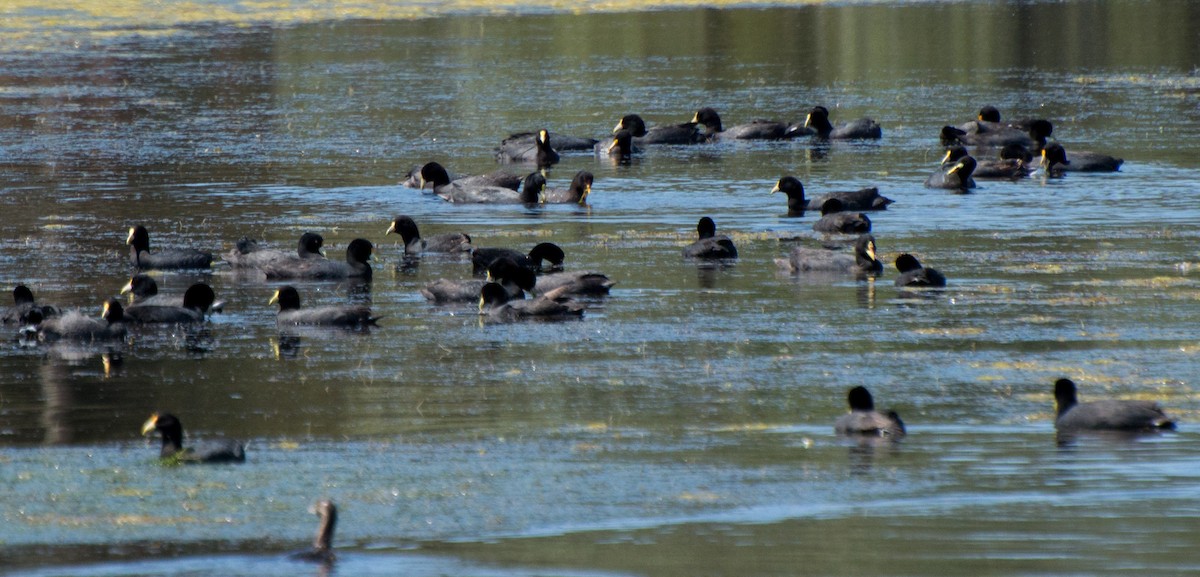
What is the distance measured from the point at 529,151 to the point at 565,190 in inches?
175

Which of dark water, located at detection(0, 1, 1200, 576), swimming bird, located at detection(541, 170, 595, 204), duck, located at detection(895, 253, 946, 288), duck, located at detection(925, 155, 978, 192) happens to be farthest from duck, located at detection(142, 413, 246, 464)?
duck, located at detection(925, 155, 978, 192)

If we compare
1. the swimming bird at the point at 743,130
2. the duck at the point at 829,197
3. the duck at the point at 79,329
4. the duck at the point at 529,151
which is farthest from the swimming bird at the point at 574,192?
the duck at the point at 79,329

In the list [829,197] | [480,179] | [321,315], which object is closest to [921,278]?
[321,315]

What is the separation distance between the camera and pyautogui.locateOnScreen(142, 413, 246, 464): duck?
12109 mm

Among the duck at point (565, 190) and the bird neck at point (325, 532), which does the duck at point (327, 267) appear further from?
the bird neck at point (325, 532)

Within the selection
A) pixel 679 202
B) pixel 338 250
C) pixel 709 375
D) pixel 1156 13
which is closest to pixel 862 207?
pixel 679 202

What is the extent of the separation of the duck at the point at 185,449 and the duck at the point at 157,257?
8351 mm

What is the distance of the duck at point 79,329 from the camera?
16.7 meters

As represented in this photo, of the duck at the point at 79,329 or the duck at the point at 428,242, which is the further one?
the duck at the point at 428,242

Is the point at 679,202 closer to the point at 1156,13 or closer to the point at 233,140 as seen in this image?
the point at 233,140

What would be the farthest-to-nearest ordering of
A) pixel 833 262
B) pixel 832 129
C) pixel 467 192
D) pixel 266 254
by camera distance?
1. pixel 832 129
2. pixel 467 192
3. pixel 266 254
4. pixel 833 262

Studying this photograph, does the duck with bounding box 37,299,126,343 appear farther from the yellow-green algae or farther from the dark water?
the yellow-green algae

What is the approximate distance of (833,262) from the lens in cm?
1991

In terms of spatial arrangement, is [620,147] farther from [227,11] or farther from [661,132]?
[227,11]
